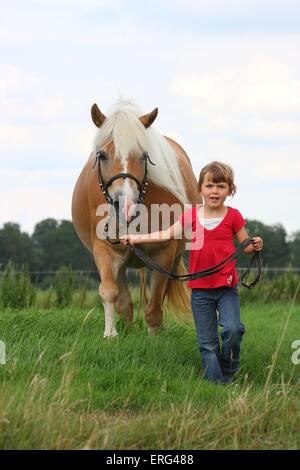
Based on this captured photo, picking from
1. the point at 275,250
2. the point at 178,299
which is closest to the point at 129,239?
the point at 178,299

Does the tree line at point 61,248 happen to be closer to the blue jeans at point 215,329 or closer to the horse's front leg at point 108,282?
the horse's front leg at point 108,282

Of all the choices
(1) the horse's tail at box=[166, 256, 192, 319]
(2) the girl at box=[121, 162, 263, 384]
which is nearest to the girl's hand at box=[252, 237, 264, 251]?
(2) the girl at box=[121, 162, 263, 384]

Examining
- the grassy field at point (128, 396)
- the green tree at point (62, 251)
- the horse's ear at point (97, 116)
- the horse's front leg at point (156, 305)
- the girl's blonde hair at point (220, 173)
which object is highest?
the green tree at point (62, 251)

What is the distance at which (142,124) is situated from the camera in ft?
22.9

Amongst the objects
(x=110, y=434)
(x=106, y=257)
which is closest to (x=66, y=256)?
(x=106, y=257)

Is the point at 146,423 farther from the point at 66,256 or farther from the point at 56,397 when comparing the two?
the point at 66,256

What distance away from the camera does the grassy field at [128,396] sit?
13.6 feet

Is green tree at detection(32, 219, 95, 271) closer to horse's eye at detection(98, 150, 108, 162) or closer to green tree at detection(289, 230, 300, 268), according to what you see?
green tree at detection(289, 230, 300, 268)

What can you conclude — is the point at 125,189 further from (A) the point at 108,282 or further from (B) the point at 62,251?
(B) the point at 62,251

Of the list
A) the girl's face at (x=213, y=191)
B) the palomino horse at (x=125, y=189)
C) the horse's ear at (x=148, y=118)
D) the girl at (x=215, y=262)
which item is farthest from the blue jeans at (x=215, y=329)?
the horse's ear at (x=148, y=118)

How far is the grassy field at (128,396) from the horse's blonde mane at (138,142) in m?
1.43

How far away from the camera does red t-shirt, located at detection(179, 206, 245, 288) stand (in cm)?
605

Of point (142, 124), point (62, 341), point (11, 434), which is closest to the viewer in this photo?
point (11, 434)
